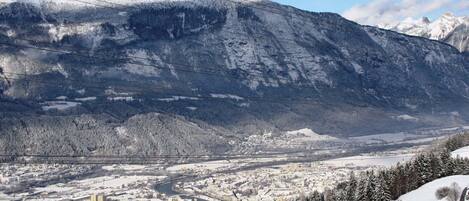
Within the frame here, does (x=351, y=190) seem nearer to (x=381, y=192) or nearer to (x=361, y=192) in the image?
(x=361, y=192)

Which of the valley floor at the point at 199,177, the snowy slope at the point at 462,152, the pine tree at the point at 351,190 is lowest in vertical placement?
the valley floor at the point at 199,177

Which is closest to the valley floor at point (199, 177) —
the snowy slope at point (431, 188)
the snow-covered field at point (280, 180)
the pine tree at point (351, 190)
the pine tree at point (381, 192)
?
the snow-covered field at point (280, 180)

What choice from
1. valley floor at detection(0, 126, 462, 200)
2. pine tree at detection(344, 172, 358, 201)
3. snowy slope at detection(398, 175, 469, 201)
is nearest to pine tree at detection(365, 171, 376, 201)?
pine tree at detection(344, 172, 358, 201)

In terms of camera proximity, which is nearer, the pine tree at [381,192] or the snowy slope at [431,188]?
the pine tree at [381,192]

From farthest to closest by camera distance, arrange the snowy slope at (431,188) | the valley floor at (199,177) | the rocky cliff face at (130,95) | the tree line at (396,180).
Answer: the rocky cliff face at (130,95)
the valley floor at (199,177)
the snowy slope at (431,188)
the tree line at (396,180)

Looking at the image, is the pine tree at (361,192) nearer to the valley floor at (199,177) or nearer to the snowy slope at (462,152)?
the snowy slope at (462,152)

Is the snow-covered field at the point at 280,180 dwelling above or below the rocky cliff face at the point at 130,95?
below

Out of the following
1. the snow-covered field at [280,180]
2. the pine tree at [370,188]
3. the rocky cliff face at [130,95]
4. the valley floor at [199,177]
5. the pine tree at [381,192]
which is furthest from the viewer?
the rocky cliff face at [130,95]
